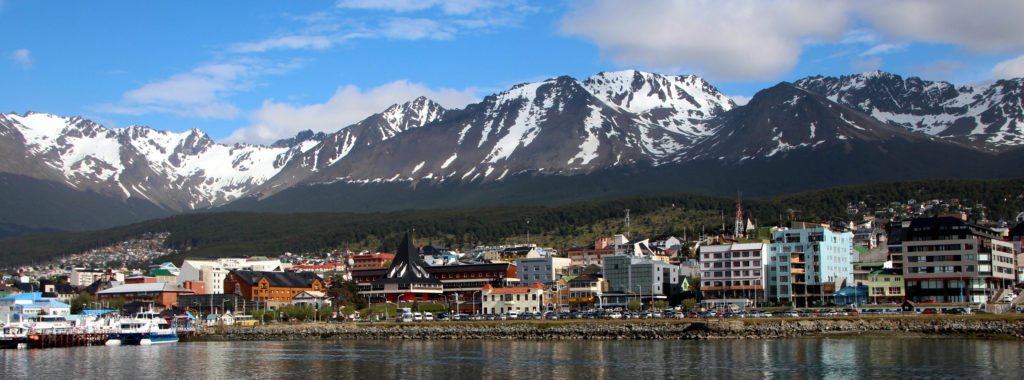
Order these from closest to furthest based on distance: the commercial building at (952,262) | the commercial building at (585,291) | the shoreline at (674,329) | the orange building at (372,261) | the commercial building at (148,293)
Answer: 1. the shoreline at (674,329)
2. the commercial building at (952,262)
3. the commercial building at (585,291)
4. the commercial building at (148,293)
5. the orange building at (372,261)

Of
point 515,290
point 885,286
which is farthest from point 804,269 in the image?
point 515,290

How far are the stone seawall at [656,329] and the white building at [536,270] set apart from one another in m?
40.1

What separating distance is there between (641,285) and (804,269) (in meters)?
17.4

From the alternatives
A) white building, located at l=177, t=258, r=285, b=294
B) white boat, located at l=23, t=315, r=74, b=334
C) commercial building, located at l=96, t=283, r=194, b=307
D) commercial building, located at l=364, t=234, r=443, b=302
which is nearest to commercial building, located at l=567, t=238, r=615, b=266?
commercial building, located at l=364, t=234, r=443, b=302

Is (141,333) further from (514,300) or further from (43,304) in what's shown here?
(514,300)

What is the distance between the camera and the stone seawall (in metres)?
78.6

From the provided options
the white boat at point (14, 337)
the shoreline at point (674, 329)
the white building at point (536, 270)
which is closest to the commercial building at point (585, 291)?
the white building at point (536, 270)

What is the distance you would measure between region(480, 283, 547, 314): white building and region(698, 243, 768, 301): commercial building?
58.1 ft

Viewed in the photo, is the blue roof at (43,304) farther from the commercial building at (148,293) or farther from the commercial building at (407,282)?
the commercial building at (407,282)

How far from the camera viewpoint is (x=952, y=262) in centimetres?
10338

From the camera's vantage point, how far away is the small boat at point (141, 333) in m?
99.2

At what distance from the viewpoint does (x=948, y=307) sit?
9319 cm

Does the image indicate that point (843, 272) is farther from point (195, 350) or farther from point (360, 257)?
point (360, 257)

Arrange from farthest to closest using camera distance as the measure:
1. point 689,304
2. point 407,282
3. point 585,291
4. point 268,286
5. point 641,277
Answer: point 268,286, point 407,282, point 585,291, point 641,277, point 689,304
